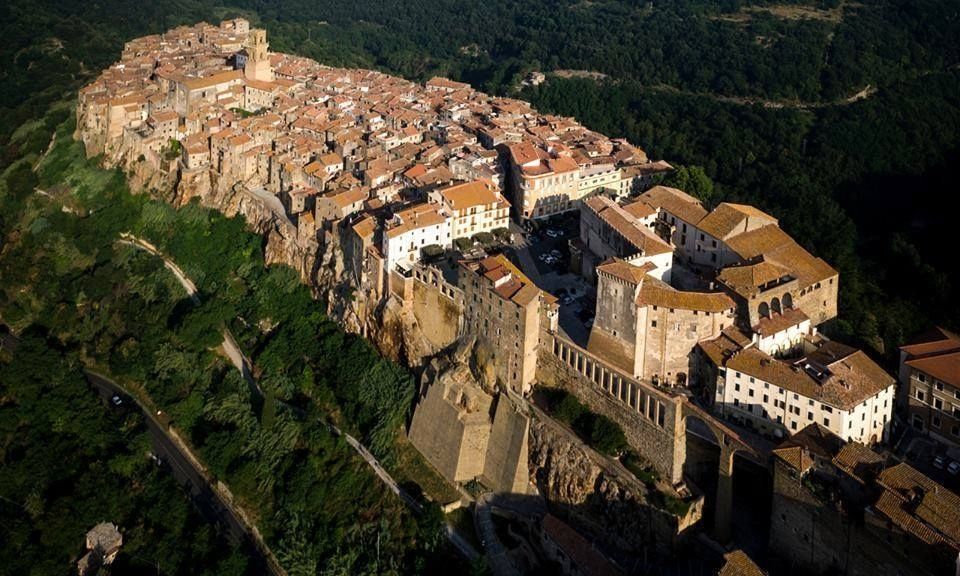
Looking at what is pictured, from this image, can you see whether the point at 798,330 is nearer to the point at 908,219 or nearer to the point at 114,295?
the point at 908,219

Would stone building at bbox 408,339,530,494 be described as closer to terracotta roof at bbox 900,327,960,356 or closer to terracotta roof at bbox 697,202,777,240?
terracotta roof at bbox 697,202,777,240

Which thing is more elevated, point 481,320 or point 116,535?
point 481,320

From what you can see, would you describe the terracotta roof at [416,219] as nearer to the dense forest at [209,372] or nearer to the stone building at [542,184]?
the dense forest at [209,372]

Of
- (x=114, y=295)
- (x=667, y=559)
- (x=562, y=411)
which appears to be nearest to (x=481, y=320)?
(x=562, y=411)

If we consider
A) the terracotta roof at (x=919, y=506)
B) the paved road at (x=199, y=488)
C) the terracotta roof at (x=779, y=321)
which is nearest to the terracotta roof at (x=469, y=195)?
the terracotta roof at (x=779, y=321)

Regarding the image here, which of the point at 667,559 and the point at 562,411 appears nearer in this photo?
the point at 667,559

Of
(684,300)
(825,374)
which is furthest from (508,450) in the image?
(825,374)

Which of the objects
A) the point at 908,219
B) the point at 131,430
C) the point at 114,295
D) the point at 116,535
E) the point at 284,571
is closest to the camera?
the point at 284,571

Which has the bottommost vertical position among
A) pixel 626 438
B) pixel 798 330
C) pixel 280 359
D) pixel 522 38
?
pixel 522 38

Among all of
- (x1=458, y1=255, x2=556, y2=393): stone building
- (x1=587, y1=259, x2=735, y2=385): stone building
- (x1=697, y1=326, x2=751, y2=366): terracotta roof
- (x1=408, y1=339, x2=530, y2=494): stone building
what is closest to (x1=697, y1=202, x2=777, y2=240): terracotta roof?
(x1=587, y1=259, x2=735, y2=385): stone building
